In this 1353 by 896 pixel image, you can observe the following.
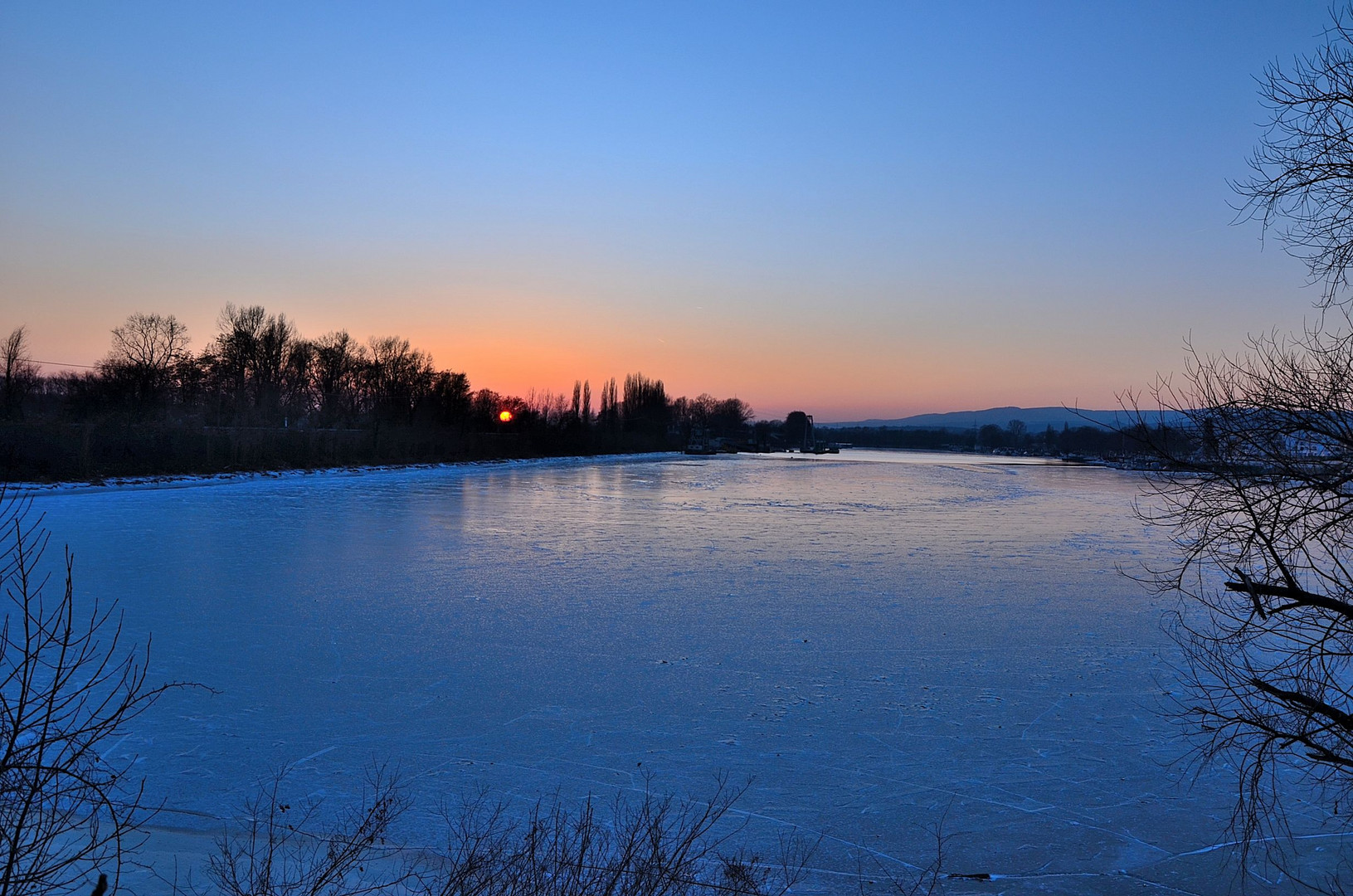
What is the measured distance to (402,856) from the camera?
11.3ft

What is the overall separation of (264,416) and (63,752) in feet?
115

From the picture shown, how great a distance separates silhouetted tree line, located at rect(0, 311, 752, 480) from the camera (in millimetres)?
24016

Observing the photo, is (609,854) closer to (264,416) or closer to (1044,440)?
(264,416)

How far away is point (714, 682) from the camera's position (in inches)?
229

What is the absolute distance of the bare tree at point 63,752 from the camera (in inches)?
91.6

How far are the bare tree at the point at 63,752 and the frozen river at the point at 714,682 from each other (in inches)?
8.1

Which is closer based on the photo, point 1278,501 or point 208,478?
point 1278,501

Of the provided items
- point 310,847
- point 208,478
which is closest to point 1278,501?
point 310,847

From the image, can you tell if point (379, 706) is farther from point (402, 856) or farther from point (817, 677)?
point (817, 677)

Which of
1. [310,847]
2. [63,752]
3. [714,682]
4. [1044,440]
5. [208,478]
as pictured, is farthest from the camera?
[1044,440]

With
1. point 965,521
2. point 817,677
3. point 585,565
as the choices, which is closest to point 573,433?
point 965,521

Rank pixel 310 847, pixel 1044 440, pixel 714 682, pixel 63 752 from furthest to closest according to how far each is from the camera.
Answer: pixel 1044 440 < pixel 714 682 < pixel 310 847 < pixel 63 752

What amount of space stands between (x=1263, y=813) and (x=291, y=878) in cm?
434

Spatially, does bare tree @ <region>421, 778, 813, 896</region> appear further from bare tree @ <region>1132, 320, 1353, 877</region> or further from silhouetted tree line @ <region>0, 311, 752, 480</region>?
silhouetted tree line @ <region>0, 311, 752, 480</region>
